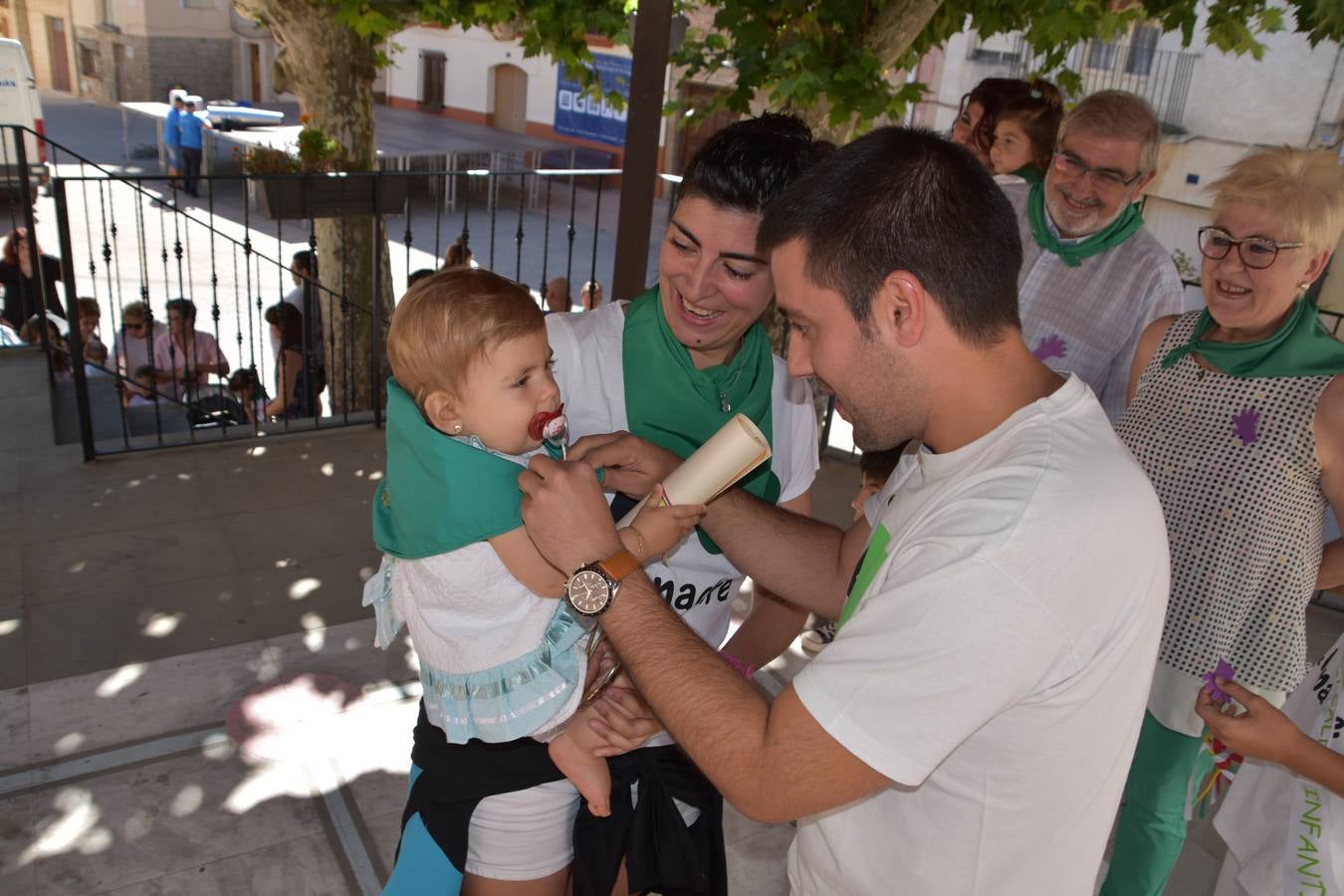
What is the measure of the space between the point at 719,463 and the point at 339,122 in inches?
274

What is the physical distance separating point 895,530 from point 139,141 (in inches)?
1056

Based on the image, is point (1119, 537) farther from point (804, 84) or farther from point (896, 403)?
point (804, 84)

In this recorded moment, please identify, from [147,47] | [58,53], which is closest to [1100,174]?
[147,47]

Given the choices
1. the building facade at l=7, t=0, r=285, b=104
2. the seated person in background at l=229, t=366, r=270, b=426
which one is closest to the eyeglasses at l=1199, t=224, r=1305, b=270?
the seated person in background at l=229, t=366, r=270, b=426

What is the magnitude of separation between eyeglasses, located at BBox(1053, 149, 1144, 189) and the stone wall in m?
30.8

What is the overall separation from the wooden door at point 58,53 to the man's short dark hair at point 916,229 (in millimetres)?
35592

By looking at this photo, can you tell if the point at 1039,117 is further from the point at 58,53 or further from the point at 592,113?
the point at 58,53

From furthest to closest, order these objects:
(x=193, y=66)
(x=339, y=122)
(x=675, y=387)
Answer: (x=193, y=66)
(x=339, y=122)
(x=675, y=387)

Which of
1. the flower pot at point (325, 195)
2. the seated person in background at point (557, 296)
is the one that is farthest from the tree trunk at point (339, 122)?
the seated person in background at point (557, 296)

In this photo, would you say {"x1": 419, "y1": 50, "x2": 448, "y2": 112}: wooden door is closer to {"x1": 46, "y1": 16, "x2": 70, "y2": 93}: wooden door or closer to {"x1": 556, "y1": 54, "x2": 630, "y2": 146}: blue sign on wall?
{"x1": 556, "y1": 54, "x2": 630, "y2": 146}: blue sign on wall

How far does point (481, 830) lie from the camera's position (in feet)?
6.13

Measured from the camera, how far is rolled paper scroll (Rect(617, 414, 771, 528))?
67.2 inches

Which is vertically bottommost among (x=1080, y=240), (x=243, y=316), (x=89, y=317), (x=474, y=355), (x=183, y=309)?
(x=243, y=316)

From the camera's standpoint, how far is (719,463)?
5.65 ft
